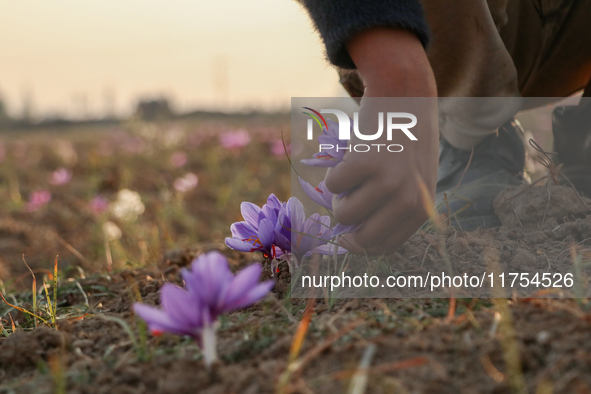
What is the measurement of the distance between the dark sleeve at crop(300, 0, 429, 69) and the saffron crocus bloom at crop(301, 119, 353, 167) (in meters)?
0.15

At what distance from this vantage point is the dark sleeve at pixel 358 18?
0.92 m

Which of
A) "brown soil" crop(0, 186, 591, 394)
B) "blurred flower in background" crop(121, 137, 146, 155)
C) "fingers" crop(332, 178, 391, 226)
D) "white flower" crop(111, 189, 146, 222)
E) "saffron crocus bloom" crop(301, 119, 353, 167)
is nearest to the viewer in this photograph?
"brown soil" crop(0, 186, 591, 394)

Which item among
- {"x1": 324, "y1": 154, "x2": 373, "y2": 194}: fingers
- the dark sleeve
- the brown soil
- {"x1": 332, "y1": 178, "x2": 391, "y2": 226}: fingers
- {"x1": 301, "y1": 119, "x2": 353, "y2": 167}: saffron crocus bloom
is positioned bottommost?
the brown soil

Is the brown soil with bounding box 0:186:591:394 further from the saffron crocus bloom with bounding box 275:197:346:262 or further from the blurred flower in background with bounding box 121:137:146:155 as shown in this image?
the blurred flower in background with bounding box 121:137:146:155

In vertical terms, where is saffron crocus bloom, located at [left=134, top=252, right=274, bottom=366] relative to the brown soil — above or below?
above

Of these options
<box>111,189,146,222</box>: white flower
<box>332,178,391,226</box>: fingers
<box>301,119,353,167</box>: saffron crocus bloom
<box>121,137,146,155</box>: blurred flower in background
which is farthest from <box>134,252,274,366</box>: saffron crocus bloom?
<box>121,137,146,155</box>: blurred flower in background

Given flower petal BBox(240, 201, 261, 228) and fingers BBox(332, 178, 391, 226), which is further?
flower petal BBox(240, 201, 261, 228)

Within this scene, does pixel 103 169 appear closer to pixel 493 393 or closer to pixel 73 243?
pixel 73 243

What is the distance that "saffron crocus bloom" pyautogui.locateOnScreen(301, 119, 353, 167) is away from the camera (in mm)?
1034

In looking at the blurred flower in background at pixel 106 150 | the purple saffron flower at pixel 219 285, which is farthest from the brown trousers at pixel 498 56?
the blurred flower in background at pixel 106 150

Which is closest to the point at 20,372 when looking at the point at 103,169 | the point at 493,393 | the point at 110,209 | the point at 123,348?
the point at 123,348

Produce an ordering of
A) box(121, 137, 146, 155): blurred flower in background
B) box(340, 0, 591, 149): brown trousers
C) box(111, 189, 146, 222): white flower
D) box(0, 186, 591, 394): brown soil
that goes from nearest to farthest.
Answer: box(0, 186, 591, 394): brown soil, box(340, 0, 591, 149): brown trousers, box(111, 189, 146, 222): white flower, box(121, 137, 146, 155): blurred flower in background

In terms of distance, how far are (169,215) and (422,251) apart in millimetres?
2747

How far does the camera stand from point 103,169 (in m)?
5.74
